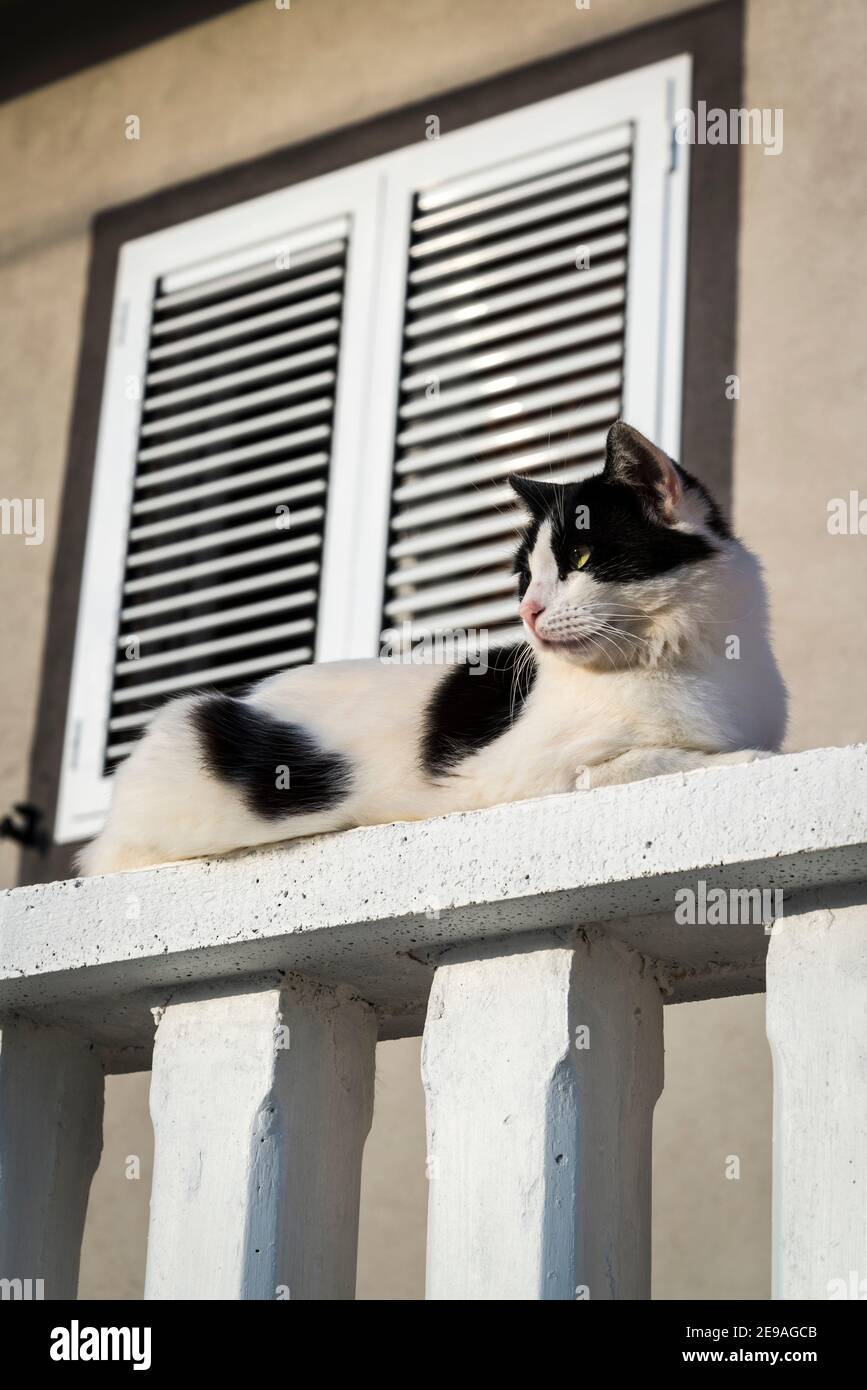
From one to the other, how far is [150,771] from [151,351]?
2.51m

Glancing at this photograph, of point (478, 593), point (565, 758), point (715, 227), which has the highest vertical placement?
point (715, 227)

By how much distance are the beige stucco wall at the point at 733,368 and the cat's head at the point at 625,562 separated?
1.36 metres

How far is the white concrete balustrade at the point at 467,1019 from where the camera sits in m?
1.03

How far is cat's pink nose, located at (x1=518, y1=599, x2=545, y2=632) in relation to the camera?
5.44 ft

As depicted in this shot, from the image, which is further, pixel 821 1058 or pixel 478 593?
pixel 478 593

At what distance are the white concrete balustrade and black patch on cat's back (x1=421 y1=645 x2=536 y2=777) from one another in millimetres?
374

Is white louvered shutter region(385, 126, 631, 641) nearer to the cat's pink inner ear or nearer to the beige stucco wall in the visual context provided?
the beige stucco wall

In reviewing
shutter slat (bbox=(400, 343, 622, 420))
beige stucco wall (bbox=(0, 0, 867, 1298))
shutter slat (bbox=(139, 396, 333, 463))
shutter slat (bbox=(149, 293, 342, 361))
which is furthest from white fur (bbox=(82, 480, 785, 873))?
shutter slat (bbox=(149, 293, 342, 361))

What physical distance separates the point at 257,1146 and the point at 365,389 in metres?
2.70

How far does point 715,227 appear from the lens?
3.41m

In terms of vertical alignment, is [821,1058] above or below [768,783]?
below
